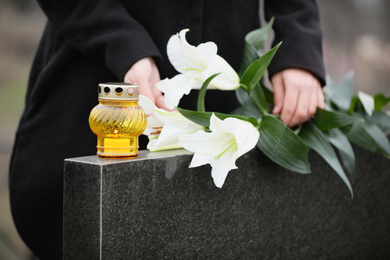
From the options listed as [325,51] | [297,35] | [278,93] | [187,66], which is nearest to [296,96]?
[278,93]

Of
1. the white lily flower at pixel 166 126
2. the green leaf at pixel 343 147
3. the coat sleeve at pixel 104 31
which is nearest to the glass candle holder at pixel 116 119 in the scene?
the white lily flower at pixel 166 126

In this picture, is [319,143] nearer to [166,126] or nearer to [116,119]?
[166,126]

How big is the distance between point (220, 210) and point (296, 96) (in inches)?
14.1

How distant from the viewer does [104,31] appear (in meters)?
1.23

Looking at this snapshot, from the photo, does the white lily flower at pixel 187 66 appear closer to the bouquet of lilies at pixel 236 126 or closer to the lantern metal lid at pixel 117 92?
the bouquet of lilies at pixel 236 126

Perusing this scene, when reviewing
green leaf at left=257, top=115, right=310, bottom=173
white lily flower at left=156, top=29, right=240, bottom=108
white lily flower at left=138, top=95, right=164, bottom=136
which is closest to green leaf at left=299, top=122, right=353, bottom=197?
green leaf at left=257, top=115, right=310, bottom=173

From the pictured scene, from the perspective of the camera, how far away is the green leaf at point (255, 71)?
1.13 meters

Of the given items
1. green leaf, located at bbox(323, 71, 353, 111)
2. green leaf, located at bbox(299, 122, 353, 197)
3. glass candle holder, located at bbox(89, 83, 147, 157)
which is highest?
glass candle holder, located at bbox(89, 83, 147, 157)

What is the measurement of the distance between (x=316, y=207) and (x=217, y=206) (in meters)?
0.41

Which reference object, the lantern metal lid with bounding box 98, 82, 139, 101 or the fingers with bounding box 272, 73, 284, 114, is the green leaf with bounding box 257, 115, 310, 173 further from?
the lantern metal lid with bounding box 98, 82, 139, 101

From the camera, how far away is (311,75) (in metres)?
1.33

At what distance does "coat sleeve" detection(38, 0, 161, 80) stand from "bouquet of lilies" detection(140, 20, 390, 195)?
97mm

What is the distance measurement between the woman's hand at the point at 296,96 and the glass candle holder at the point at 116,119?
46 cm

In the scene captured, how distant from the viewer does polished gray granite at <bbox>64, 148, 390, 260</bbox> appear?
2.99 feet
